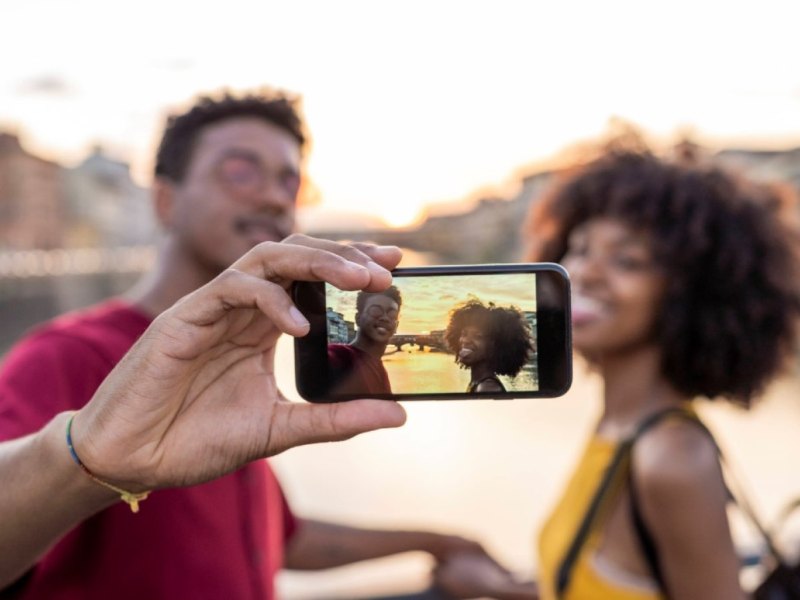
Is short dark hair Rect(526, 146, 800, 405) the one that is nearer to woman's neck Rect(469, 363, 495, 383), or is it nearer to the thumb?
woman's neck Rect(469, 363, 495, 383)

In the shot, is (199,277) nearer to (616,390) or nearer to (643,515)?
(616,390)

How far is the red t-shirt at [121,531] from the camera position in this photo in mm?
1603

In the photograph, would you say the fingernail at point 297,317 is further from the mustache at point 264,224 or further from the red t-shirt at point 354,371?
the mustache at point 264,224

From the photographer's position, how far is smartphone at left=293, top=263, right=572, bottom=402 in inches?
46.8

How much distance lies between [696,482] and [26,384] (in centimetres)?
134

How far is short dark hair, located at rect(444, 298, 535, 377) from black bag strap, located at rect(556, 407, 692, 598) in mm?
746

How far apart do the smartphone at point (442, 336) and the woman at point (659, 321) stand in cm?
70

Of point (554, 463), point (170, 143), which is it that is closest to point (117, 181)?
point (554, 463)

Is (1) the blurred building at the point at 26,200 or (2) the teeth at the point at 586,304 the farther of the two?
(1) the blurred building at the point at 26,200

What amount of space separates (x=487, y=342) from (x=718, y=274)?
110cm

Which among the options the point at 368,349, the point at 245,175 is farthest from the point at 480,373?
the point at 245,175

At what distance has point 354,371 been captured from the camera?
1221 millimetres

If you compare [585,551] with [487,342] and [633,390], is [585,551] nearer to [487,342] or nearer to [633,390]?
[633,390]

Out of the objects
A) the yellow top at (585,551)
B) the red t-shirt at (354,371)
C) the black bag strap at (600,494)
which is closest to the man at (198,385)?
the red t-shirt at (354,371)
